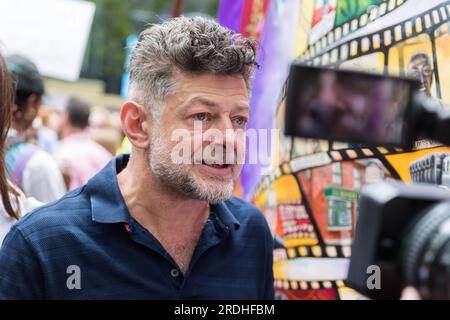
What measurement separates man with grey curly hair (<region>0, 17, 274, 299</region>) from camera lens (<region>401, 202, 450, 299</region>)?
3.77 ft

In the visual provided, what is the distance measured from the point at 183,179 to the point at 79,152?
3.05 m

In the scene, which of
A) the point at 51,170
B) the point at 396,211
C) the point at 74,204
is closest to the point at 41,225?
the point at 74,204

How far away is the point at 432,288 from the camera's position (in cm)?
89

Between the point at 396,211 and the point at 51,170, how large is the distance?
2.85 metres

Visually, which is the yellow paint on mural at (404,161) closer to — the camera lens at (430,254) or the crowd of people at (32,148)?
the camera lens at (430,254)

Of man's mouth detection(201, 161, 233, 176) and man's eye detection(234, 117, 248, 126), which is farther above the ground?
man's eye detection(234, 117, 248, 126)

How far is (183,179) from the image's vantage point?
2.09 m

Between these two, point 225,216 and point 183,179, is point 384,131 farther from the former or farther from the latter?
point 225,216

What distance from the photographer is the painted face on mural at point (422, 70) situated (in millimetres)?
1824

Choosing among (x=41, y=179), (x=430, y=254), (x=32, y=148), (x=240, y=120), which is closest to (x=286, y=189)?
(x=240, y=120)

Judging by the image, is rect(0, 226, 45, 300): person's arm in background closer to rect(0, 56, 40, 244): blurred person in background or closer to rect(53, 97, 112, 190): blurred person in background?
rect(0, 56, 40, 244): blurred person in background

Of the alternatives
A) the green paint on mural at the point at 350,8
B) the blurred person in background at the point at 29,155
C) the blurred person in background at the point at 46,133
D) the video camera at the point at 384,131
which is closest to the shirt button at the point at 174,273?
the green paint on mural at the point at 350,8

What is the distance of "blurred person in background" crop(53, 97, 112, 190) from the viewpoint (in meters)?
4.81

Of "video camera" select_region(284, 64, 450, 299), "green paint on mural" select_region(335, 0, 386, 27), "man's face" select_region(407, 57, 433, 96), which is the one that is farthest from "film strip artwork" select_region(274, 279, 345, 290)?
"video camera" select_region(284, 64, 450, 299)
